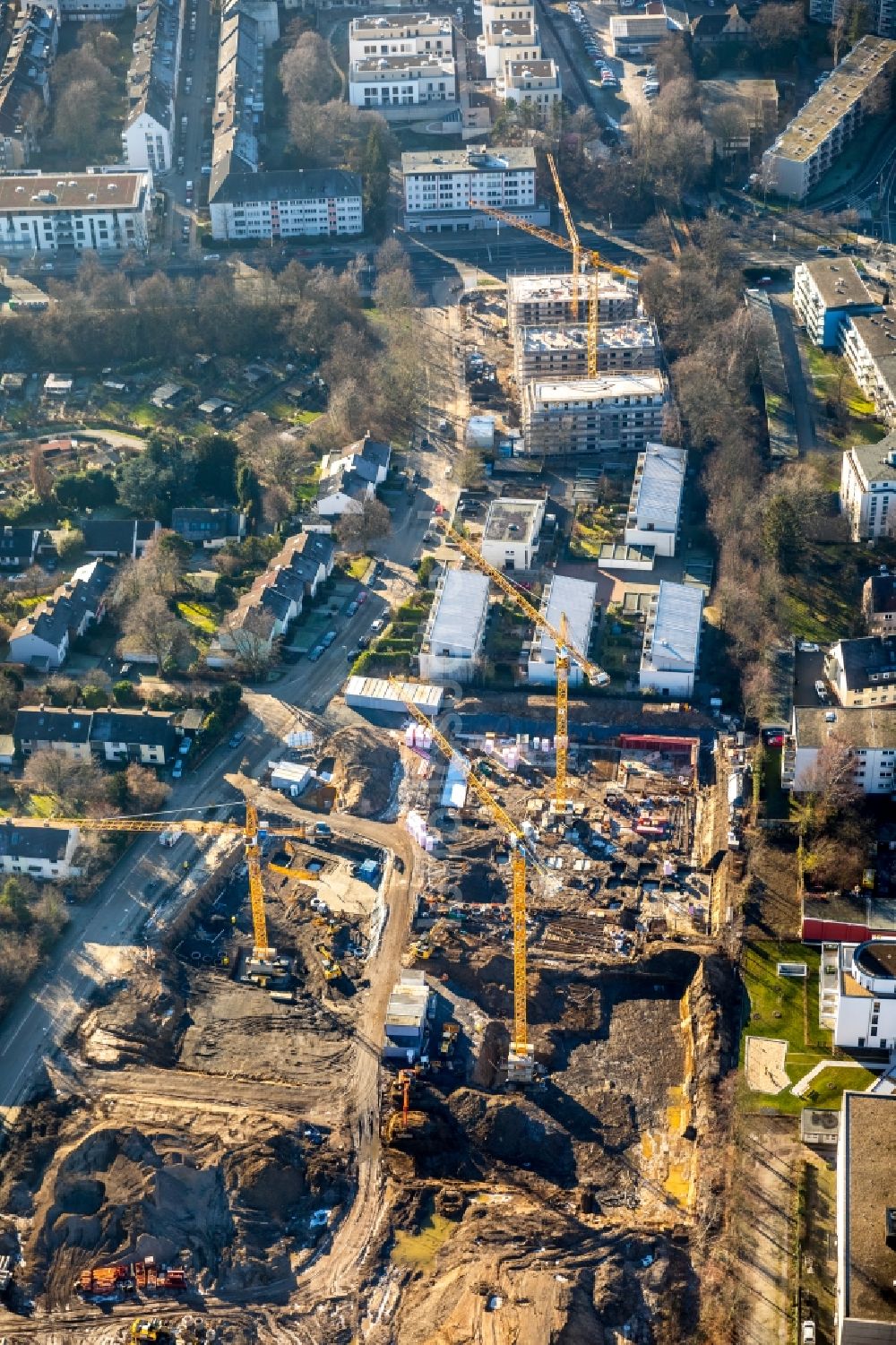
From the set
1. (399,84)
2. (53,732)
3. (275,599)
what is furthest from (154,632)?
(399,84)

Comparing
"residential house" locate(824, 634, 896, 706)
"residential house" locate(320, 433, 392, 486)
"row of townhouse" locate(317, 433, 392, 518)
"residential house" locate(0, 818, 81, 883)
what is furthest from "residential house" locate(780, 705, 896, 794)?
"residential house" locate(0, 818, 81, 883)

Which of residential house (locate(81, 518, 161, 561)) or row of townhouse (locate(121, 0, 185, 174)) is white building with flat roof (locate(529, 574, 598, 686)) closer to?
residential house (locate(81, 518, 161, 561))

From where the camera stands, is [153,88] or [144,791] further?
[153,88]

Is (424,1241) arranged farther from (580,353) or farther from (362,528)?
(580,353)

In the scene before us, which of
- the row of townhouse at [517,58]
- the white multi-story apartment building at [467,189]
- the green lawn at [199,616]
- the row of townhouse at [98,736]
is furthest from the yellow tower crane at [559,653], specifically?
the row of townhouse at [517,58]

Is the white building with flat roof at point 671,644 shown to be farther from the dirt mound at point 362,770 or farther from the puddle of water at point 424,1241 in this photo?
the puddle of water at point 424,1241

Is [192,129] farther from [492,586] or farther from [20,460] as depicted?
[492,586]

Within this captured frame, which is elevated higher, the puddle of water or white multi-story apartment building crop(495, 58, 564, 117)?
white multi-story apartment building crop(495, 58, 564, 117)

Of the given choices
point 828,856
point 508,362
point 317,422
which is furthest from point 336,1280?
point 508,362
